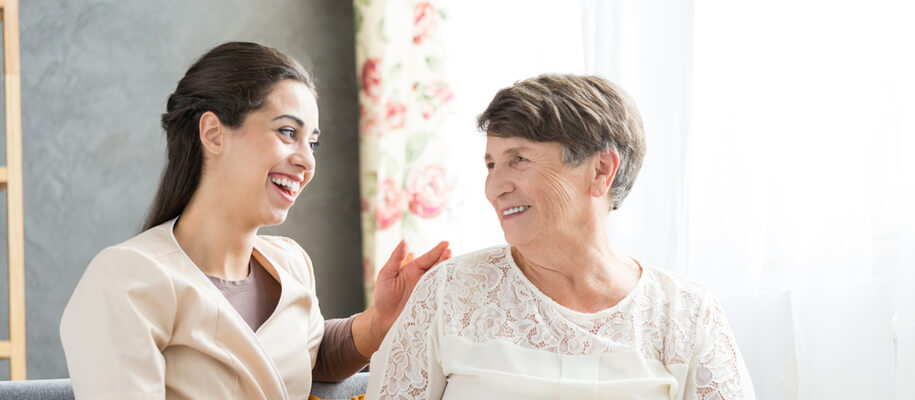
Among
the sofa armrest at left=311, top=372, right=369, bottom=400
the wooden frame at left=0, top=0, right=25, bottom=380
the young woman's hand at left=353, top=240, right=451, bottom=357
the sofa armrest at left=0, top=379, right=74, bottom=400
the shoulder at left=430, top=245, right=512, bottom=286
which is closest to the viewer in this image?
the shoulder at left=430, top=245, right=512, bottom=286

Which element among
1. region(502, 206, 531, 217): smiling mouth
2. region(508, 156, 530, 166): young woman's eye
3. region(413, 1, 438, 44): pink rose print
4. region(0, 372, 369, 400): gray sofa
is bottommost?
region(0, 372, 369, 400): gray sofa

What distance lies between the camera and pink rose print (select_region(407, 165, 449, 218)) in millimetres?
Result: 2982

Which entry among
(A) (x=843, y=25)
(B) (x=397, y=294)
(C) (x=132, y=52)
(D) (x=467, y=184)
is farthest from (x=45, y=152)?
(A) (x=843, y=25)

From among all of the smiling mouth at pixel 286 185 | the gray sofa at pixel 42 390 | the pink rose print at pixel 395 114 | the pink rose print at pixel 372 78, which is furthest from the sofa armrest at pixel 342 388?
the pink rose print at pixel 372 78

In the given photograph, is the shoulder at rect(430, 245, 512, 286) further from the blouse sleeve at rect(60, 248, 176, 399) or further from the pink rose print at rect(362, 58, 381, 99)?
the pink rose print at rect(362, 58, 381, 99)

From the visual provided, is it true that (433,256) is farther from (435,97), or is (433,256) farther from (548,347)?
(435,97)

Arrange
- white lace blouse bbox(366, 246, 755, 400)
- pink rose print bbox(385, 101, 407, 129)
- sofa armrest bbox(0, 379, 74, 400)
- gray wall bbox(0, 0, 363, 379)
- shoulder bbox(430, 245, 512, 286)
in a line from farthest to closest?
pink rose print bbox(385, 101, 407, 129) → gray wall bbox(0, 0, 363, 379) → sofa armrest bbox(0, 379, 74, 400) → shoulder bbox(430, 245, 512, 286) → white lace blouse bbox(366, 246, 755, 400)

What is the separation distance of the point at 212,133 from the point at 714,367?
1110mm

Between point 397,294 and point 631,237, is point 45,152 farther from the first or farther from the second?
point 631,237

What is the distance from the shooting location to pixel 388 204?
10.6 ft

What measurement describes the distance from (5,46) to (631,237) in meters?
1.97

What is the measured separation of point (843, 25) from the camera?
1.63 meters

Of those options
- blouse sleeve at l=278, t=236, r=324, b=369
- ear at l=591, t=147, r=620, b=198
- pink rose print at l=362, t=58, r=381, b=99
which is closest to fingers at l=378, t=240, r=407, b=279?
blouse sleeve at l=278, t=236, r=324, b=369

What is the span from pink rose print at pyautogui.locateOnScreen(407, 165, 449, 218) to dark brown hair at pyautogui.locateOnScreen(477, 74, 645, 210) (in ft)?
4.73
